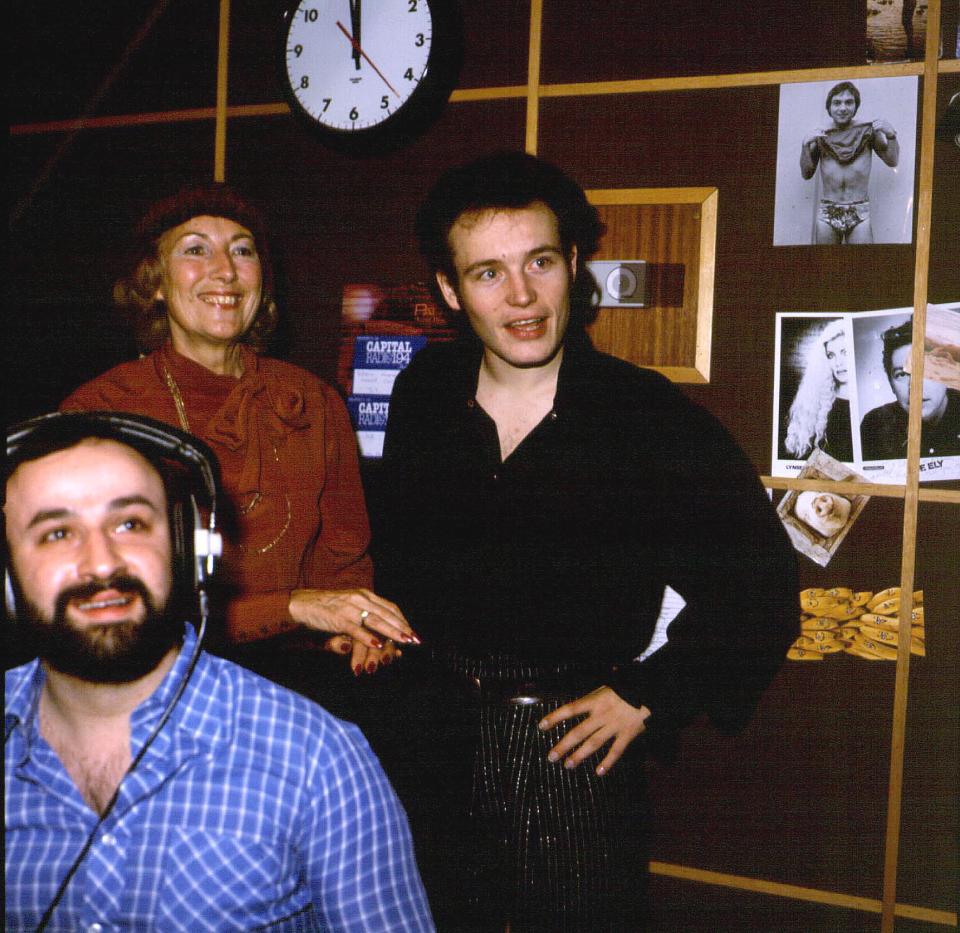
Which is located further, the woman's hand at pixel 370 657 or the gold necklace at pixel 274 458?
the gold necklace at pixel 274 458

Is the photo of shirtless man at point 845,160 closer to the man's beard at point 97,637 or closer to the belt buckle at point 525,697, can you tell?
the belt buckle at point 525,697

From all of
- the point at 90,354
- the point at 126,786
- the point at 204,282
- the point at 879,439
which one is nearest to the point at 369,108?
the point at 204,282

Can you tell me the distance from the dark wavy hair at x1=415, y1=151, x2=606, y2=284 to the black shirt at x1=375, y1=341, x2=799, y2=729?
12.8 inches

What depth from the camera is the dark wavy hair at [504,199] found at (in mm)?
1627

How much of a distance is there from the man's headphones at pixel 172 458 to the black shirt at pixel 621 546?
655mm

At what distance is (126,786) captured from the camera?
1031mm

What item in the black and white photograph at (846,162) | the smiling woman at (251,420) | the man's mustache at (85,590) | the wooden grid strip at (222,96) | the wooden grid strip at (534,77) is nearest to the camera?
the man's mustache at (85,590)

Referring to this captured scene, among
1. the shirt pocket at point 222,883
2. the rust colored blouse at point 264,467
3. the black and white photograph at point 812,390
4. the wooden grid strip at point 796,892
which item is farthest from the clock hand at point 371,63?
the wooden grid strip at point 796,892

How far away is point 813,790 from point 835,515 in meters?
0.67

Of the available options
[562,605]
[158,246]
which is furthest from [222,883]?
[158,246]

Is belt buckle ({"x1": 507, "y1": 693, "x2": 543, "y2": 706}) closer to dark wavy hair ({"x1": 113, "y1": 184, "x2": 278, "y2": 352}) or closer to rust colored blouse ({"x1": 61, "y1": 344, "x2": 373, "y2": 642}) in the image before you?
rust colored blouse ({"x1": 61, "y1": 344, "x2": 373, "y2": 642})

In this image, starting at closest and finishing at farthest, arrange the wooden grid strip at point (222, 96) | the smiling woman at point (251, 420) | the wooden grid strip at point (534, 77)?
1. the smiling woman at point (251, 420)
2. the wooden grid strip at point (534, 77)
3. the wooden grid strip at point (222, 96)

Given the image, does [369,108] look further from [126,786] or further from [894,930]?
[894,930]

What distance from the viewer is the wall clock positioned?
2018mm
